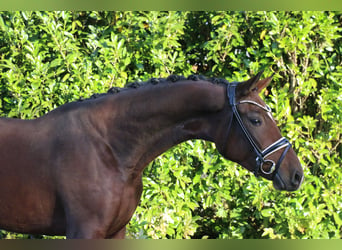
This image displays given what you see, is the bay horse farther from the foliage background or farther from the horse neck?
the foliage background

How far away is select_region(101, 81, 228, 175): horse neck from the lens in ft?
9.00

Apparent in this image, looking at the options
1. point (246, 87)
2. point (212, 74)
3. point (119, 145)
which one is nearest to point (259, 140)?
point (246, 87)

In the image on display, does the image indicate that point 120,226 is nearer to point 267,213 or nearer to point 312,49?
point 267,213

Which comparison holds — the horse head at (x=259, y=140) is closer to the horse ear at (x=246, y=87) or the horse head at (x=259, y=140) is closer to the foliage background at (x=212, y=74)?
the horse ear at (x=246, y=87)

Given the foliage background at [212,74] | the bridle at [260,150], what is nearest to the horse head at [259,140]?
the bridle at [260,150]

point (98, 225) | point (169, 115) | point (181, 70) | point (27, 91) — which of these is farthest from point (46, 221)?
point (181, 70)

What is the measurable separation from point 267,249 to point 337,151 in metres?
3.93

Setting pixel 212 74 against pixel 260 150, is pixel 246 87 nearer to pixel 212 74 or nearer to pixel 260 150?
pixel 260 150

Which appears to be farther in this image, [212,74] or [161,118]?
[212,74]

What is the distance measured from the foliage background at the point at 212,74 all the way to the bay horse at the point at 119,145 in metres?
1.46

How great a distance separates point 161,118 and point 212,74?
2102 millimetres

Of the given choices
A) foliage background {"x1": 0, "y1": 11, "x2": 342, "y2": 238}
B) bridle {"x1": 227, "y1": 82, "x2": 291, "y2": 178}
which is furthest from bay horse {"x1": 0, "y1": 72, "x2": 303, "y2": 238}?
foliage background {"x1": 0, "y1": 11, "x2": 342, "y2": 238}

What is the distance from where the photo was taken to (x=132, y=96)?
9.16ft

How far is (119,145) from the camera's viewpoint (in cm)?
275
